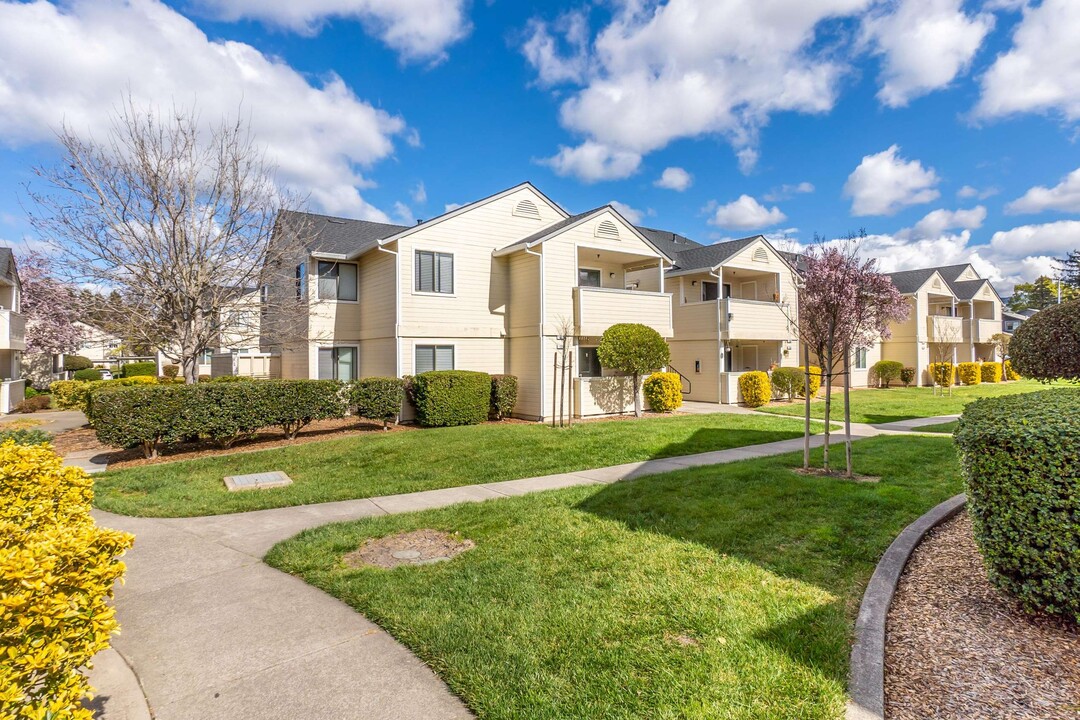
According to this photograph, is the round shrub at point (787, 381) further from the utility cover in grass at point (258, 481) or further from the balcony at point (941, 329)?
the utility cover in grass at point (258, 481)

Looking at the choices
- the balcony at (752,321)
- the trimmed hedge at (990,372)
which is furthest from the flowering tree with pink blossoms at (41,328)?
the trimmed hedge at (990,372)

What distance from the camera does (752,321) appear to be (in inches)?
840

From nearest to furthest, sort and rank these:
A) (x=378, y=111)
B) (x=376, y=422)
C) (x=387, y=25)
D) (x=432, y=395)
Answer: (x=387, y=25) → (x=432, y=395) → (x=376, y=422) → (x=378, y=111)

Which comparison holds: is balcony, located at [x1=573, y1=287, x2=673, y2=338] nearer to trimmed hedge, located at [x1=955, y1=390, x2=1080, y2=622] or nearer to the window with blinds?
the window with blinds

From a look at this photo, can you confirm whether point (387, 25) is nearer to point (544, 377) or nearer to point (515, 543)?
point (544, 377)

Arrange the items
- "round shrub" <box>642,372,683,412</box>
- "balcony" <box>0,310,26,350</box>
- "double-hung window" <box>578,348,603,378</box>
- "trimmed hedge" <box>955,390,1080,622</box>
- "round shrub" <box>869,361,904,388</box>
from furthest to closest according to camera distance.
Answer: "round shrub" <box>869,361,904,388</box>
"balcony" <box>0,310,26,350</box>
"round shrub" <box>642,372,683,412</box>
"double-hung window" <box>578,348,603,378</box>
"trimmed hedge" <box>955,390,1080,622</box>

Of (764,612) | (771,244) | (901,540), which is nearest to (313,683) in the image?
(764,612)

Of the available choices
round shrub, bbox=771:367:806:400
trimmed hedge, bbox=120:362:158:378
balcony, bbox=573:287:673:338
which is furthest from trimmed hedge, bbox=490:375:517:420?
trimmed hedge, bbox=120:362:158:378

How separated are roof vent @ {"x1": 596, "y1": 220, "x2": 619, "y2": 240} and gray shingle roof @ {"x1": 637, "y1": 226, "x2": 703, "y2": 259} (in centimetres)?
848

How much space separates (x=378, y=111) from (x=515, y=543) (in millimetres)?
16122

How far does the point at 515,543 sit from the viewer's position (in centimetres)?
543

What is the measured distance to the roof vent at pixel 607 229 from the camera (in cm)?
1736

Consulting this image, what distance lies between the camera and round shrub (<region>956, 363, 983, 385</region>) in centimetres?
3067

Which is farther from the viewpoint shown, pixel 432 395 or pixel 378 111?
pixel 378 111
